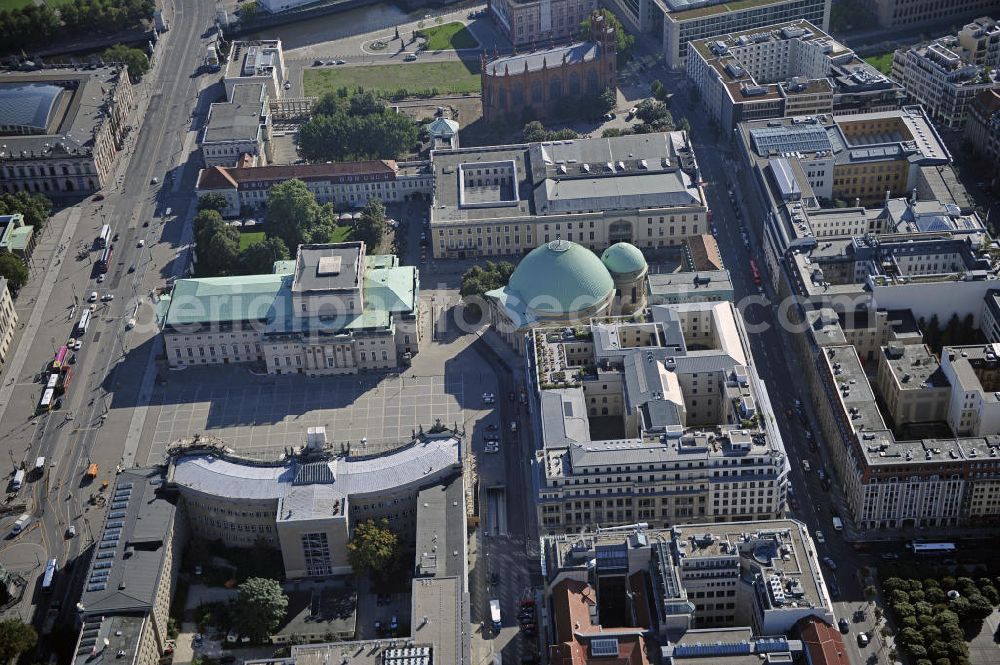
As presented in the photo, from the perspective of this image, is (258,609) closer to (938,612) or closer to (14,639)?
(14,639)

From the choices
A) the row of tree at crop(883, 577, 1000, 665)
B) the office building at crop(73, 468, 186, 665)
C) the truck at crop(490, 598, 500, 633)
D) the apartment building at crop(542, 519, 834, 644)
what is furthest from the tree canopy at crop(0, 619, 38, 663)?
the row of tree at crop(883, 577, 1000, 665)

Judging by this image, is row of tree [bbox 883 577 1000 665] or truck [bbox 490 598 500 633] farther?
truck [bbox 490 598 500 633]

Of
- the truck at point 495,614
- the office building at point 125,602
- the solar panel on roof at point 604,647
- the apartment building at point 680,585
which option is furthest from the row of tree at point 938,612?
the office building at point 125,602

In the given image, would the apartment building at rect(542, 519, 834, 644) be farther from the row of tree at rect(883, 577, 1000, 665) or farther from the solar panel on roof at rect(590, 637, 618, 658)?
the row of tree at rect(883, 577, 1000, 665)

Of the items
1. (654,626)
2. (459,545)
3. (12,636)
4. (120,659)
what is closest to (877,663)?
(654,626)

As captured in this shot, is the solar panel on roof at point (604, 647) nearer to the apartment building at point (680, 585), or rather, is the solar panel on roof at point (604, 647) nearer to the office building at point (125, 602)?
the apartment building at point (680, 585)

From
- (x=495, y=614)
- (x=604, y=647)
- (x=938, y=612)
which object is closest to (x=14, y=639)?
(x=495, y=614)
